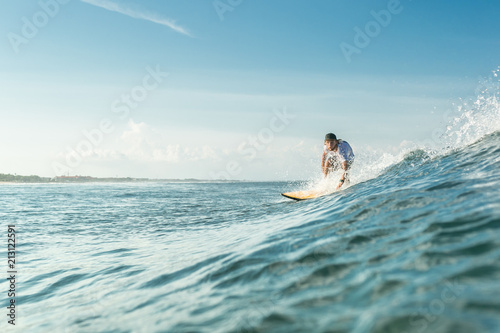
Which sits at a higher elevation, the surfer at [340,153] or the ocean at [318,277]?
the surfer at [340,153]

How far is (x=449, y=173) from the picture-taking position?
8.30 metres

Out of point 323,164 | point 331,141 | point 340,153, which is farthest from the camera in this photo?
point 323,164

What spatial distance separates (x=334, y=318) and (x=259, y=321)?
66cm

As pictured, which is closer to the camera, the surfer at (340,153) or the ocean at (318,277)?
the ocean at (318,277)

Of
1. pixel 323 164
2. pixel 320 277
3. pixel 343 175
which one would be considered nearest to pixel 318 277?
pixel 320 277

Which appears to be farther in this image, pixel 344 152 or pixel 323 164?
pixel 323 164

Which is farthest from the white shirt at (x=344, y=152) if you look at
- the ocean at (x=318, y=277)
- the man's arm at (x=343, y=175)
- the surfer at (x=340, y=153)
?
the ocean at (x=318, y=277)

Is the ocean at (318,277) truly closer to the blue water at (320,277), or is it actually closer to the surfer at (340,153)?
the blue water at (320,277)

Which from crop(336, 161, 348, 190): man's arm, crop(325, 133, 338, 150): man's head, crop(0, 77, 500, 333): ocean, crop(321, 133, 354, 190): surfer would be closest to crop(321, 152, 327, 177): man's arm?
crop(321, 133, 354, 190): surfer

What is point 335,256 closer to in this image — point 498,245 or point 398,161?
point 498,245

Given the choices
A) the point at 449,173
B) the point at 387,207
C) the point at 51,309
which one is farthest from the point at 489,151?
the point at 51,309

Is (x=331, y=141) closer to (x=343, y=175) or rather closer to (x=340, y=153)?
(x=340, y=153)

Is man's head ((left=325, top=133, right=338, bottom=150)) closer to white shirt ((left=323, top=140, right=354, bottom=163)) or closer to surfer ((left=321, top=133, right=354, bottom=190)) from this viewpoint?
surfer ((left=321, top=133, right=354, bottom=190))

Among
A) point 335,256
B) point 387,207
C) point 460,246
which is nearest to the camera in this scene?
point 460,246
